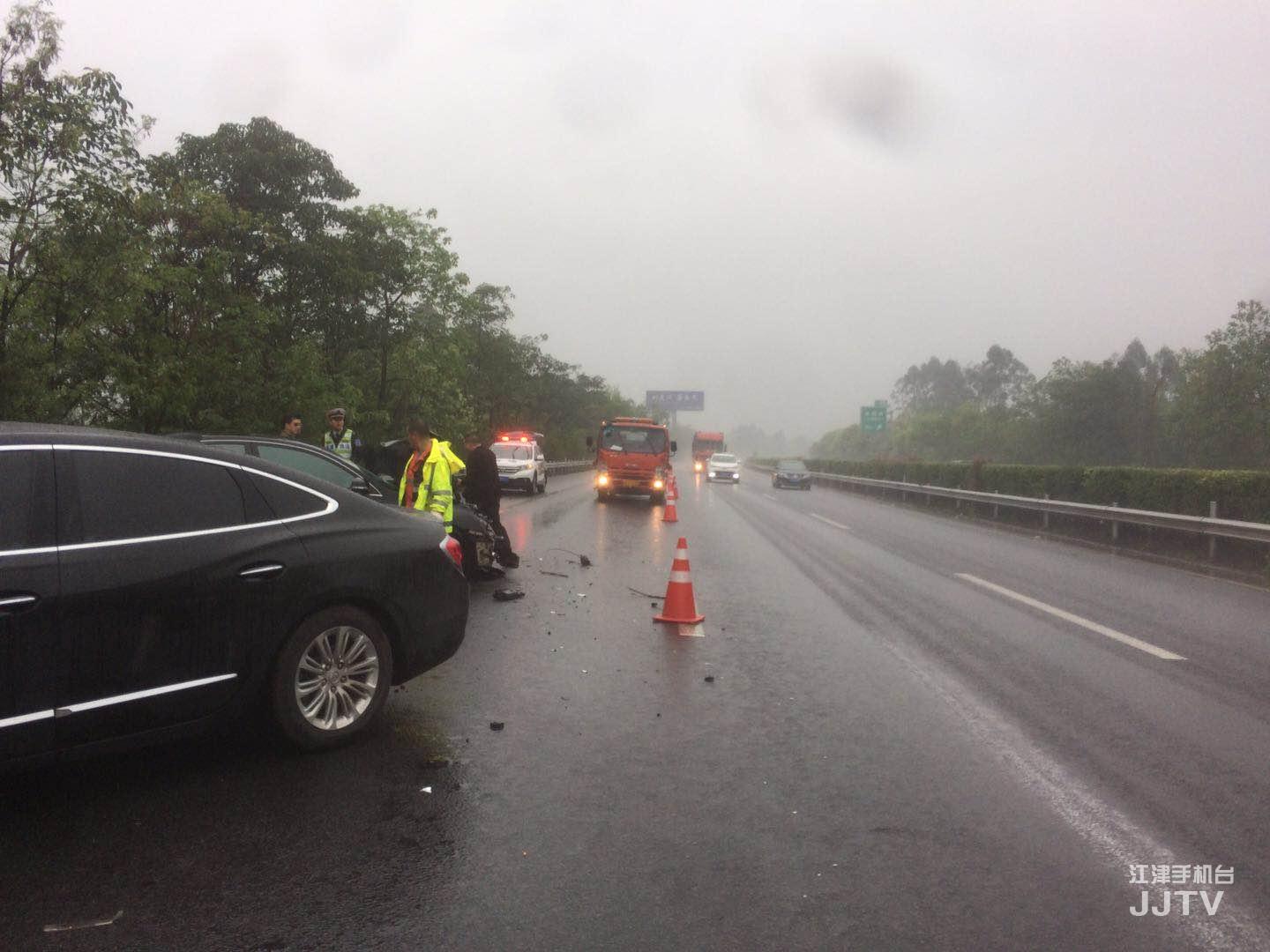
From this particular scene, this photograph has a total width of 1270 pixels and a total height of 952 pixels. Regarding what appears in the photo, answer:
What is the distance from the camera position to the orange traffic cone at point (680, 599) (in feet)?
29.4

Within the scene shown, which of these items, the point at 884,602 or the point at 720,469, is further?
the point at 720,469

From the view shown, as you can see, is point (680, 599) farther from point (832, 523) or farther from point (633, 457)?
point (633, 457)

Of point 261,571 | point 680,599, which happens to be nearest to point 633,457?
point 680,599

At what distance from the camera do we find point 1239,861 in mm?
3803

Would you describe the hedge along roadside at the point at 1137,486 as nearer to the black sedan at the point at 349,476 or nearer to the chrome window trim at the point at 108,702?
the black sedan at the point at 349,476

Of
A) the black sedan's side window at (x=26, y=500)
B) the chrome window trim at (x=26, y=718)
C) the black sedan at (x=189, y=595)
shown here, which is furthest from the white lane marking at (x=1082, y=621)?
the black sedan's side window at (x=26, y=500)

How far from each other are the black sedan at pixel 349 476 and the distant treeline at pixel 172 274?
432cm

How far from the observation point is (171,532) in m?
4.31

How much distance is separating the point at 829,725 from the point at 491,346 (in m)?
53.7

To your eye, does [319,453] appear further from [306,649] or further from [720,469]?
[720,469]

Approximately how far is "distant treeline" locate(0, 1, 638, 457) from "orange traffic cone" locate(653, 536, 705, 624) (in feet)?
26.6

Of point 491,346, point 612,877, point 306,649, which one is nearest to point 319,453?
point 306,649

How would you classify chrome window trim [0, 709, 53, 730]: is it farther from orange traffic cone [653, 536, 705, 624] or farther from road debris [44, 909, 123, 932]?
orange traffic cone [653, 536, 705, 624]

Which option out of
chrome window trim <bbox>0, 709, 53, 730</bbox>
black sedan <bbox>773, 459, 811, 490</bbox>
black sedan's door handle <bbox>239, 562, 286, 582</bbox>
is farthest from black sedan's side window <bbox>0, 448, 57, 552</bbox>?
black sedan <bbox>773, 459, 811, 490</bbox>
